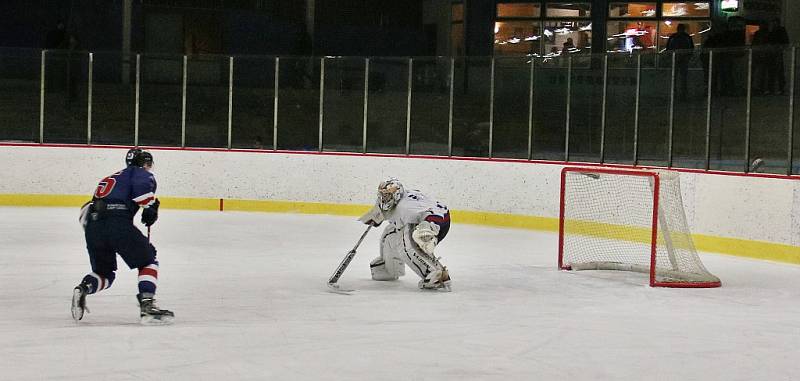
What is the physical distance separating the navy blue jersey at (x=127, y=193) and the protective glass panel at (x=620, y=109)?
8.06 metres

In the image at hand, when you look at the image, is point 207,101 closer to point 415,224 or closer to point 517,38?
point 415,224

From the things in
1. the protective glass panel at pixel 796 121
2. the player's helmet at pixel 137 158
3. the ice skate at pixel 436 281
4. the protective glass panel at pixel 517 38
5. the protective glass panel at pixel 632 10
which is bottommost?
the ice skate at pixel 436 281

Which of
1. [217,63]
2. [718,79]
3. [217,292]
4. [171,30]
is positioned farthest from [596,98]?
[171,30]

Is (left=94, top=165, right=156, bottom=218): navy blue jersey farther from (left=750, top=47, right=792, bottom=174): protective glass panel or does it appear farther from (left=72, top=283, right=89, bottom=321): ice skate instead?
(left=750, top=47, right=792, bottom=174): protective glass panel

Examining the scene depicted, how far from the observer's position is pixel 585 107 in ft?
47.8

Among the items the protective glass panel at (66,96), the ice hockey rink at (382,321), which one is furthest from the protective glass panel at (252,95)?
the ice hockey rink at (382,321)

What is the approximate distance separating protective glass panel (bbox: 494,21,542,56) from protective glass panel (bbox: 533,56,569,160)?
9.28 meters

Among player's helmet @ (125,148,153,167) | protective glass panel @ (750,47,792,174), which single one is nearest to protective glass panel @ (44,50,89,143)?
protective glass panel @ (750,47,792,174)

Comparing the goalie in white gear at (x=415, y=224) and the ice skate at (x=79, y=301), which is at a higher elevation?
the goalie in white gear at (x=415, y=224)

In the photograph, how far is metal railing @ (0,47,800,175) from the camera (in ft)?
47.1

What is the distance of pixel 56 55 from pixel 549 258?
8575 mm

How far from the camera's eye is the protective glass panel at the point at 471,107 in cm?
1559

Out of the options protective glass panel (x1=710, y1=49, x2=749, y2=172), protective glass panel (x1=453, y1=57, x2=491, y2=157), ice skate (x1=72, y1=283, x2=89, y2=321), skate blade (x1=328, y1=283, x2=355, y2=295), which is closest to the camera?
ice skate (x1=72, y1=283, x2=89, y2=321)

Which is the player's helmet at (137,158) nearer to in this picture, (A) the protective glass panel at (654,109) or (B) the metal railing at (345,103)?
(A) the protective glass panel at (654,109)
